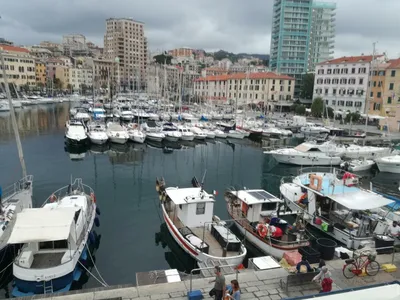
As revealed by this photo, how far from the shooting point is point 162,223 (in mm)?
21938

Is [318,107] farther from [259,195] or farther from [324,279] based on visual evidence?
[324,279]

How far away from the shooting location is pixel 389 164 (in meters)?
38.1

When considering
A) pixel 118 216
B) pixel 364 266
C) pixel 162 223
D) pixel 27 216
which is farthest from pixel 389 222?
pixel 27 216

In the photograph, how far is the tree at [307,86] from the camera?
99188 mm

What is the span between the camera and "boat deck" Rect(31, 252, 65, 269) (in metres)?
13.3

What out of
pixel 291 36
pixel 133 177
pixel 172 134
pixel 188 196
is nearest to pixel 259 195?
pixel 188 196

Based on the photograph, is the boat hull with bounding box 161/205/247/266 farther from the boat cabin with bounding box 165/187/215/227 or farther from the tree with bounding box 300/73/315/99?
the tree with bounding box 300/73/315/99

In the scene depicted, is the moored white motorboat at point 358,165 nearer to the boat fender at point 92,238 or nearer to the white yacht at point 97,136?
the boat fender at point 92,238

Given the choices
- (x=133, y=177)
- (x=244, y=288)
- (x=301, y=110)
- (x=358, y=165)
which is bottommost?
(x=133, y=177)

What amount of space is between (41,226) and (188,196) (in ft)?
25.1

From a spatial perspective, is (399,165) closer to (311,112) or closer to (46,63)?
(311,112)

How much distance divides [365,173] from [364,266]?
97.6 feet

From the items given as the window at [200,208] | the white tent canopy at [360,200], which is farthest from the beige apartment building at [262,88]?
the window at [200,208]

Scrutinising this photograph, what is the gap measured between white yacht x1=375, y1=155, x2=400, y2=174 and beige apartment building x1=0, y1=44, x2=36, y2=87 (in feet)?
403
